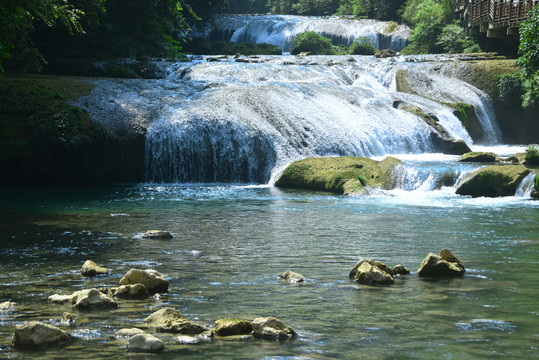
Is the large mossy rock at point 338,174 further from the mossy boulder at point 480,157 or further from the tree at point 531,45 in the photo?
the tree at point 531,45

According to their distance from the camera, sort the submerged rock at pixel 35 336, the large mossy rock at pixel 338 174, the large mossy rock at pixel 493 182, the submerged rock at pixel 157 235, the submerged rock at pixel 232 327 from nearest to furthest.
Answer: the submerged rock at pixel 35 336, the submerged rock at pixel 232 327, the submerged rock at pixel 157 235, the large mossy rock at pixel 493 182, the large mossy rock at pixel 338 174

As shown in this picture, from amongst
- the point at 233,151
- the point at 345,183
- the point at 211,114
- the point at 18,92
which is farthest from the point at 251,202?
the point at 18,92

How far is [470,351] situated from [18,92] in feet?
70.7

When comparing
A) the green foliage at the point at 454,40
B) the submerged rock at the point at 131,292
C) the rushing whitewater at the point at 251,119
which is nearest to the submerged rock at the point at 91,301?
the submerged rock at the point at 131,292

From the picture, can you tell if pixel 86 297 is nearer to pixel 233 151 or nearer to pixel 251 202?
pixel 251 202

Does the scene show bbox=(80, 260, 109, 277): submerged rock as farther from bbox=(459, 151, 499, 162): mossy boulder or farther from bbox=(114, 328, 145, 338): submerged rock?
bbox=(459, 151, 499, 162): mossy boulder

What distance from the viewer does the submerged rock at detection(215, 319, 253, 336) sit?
21.4 feet

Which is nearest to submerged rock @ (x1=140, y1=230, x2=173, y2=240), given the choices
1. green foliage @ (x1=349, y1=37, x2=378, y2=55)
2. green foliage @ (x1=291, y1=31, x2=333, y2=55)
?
green foliage @ (x1=349, y1=37, x2=378, y2=55)

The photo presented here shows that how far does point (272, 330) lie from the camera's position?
6.44 m

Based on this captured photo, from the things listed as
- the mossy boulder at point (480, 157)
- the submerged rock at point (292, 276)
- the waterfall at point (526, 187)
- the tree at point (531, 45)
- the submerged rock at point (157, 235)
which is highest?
the tree at point (531, 45)

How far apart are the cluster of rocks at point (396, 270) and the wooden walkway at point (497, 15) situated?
2729 centimetres

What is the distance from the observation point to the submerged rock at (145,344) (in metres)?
5.93

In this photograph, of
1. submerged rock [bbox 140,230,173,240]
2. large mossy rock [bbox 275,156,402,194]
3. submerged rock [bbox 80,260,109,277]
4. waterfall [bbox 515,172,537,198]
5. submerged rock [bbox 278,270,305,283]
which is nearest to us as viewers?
submerged rock [bbox 278,270,305,283]

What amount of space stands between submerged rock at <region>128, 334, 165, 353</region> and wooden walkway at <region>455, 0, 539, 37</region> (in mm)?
31802
